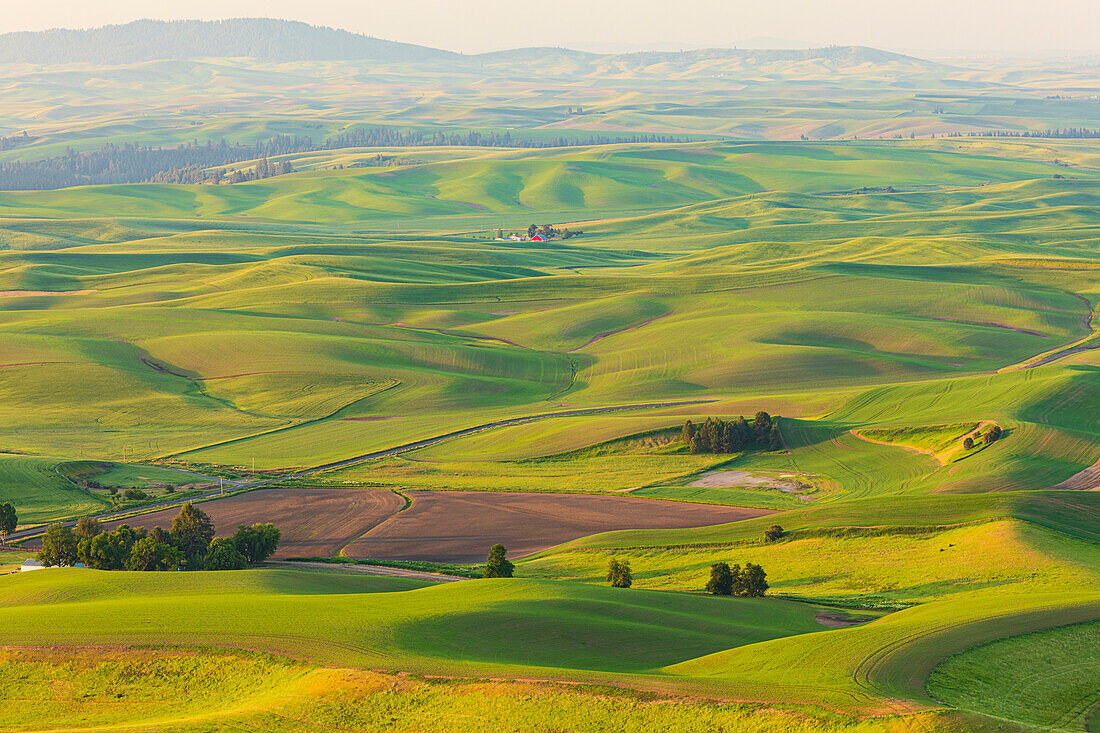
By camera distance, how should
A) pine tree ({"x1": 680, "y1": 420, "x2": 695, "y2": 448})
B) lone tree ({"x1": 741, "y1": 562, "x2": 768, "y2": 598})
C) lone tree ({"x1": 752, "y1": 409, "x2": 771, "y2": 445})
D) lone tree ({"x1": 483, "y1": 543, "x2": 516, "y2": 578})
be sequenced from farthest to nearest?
pine tree ({"x1": 680, "y1": 420, "x2": 695, "y2": 448}) → lone tree ({"x1": 752, "y1": 409, "x2": 771, "y2": 445}) → lone tree ({"x1": 483, "y1": 543, "x2": 516, "y2": 578}) → lone tree ({"x1": 741, "y1": 562, "x2": 768, "y2": 598})

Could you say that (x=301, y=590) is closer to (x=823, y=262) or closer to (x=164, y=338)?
(x=164, y=338)

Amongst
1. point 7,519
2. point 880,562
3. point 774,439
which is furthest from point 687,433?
point 7,519

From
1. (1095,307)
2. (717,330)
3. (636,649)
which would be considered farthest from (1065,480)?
(1095,307)

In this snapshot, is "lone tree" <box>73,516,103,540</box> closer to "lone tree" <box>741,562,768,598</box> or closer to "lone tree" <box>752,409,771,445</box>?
"lone tree" <box>741,562,768,598</box>

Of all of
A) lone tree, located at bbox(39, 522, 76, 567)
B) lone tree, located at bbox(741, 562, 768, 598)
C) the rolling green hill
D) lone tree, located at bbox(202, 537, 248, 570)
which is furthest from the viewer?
lone tree, located at bbox(39, 522, 76, 567)

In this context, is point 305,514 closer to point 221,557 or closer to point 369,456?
point 221,557

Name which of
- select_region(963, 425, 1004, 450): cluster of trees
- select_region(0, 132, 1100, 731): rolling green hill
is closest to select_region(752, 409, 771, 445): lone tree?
select_region(0, 132, 1100, 731): rolling green hill
